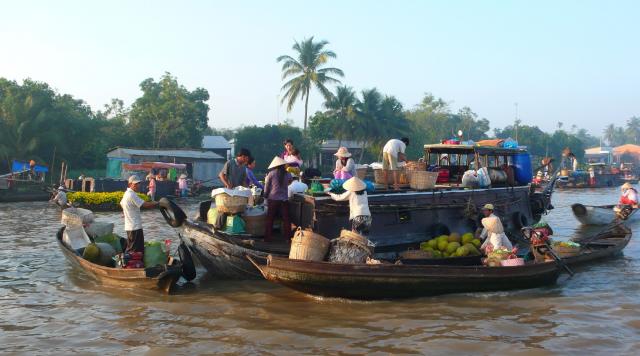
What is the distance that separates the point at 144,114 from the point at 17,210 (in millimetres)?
18222

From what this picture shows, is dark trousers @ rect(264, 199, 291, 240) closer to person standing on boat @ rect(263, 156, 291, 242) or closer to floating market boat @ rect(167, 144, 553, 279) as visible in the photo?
person standing on boat @ rect(263, 156, 291, 242)

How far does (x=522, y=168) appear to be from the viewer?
14117 mm

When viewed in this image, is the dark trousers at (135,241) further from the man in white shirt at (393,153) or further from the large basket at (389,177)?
the man in white shirt at (393,153)

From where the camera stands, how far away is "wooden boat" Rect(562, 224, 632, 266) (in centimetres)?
1101

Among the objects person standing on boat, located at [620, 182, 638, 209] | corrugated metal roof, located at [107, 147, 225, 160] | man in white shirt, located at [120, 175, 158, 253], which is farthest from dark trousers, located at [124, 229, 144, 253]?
corrugated metal roof, located at [107, 147, 225, 160]

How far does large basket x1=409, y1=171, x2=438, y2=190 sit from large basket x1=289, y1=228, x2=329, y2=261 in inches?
129

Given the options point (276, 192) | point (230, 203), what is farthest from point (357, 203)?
point (230, 203)

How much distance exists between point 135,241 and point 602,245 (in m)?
9.88

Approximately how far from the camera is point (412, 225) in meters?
10.4

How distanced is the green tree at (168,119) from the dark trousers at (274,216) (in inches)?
1244

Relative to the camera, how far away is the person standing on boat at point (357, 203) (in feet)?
28.1

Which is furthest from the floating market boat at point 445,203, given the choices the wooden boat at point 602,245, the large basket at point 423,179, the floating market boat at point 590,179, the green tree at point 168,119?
the floating market boat at point 590,179

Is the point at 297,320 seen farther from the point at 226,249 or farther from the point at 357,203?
the point at 357,203

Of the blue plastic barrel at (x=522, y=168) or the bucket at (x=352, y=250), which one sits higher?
the blue plastic barrel at (x=522, y=168)
